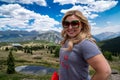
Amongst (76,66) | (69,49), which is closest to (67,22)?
(69,49)

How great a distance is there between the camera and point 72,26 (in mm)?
5125

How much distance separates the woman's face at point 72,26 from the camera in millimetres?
5003

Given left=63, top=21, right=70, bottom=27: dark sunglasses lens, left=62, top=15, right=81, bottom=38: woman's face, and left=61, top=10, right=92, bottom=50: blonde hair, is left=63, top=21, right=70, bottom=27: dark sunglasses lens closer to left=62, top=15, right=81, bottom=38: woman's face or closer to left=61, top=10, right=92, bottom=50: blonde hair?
left=62, top=15, right=81, bottom=38: woman's face

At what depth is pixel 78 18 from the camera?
5.07 m

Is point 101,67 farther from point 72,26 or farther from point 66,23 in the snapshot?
point 66,23

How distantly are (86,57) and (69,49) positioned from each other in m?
0.47

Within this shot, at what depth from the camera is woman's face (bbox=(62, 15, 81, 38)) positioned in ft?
16.4

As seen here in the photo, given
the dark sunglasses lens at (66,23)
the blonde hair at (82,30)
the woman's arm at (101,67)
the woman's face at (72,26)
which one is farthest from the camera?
the dark sunglasses lens at (66,23)

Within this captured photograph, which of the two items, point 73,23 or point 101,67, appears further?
point 73,23

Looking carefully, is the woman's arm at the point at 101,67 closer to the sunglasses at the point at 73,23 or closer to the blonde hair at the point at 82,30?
the blonde hair at the point at 82,30

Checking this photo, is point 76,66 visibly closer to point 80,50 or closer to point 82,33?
point 80,50

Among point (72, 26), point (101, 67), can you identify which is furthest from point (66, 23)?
point (101, 67)

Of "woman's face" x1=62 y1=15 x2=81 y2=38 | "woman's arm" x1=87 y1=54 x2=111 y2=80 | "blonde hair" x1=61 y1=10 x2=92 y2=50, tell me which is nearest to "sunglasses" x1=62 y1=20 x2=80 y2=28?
"woman's face" x1=62 y1=15 x2=81 y2=38

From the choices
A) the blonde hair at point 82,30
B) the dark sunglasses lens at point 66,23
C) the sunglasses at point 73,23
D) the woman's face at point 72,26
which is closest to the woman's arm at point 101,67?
the blonde hair at point 82,30
